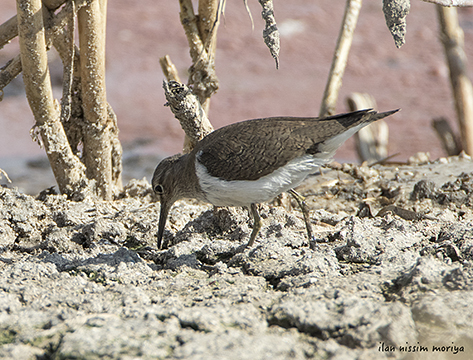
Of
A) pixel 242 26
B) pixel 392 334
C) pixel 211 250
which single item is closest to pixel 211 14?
pixel 211 250

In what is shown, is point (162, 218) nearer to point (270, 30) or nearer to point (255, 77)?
point (270, 30)

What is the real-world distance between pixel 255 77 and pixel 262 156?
6509 millimetres

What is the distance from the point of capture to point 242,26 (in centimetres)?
1128

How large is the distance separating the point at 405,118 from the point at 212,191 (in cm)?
603

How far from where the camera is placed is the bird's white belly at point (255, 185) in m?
3.49

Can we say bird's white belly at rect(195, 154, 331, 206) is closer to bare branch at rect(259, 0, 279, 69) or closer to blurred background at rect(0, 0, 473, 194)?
bare branch at rect(259, 0, 279, 69)

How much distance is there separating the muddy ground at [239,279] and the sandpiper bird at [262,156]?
400mm

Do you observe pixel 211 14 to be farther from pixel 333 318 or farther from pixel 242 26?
pixel 242 26

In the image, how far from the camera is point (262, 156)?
138 inches

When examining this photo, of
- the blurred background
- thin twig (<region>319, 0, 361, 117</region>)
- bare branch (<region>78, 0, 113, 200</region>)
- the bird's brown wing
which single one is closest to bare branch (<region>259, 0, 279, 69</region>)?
the bird's brown wing

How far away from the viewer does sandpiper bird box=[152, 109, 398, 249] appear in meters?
3.50

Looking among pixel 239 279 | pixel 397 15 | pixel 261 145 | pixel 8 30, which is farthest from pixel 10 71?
pixel 397 15

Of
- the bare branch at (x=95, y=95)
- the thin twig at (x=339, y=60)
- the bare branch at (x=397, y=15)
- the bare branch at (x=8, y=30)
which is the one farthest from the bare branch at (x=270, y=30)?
the thin twig at (x=339, y=60)

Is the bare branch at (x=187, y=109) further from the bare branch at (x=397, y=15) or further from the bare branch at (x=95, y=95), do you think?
the bare branch at (x=397, y=15)
